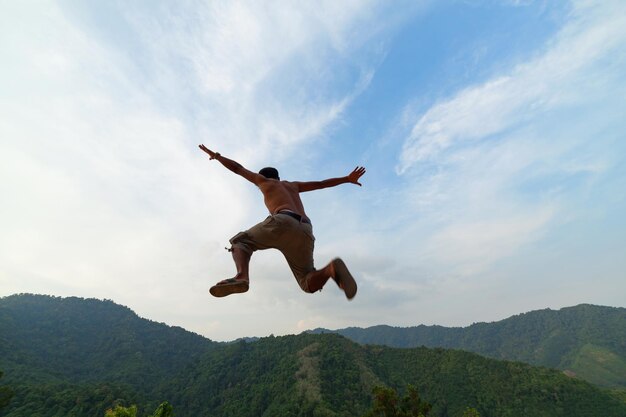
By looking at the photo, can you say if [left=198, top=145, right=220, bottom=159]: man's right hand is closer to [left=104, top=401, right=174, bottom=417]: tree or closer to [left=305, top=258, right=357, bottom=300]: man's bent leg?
[left=305, top=258, right=357, bottom=300]: man's bent leg

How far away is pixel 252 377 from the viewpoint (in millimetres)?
118875

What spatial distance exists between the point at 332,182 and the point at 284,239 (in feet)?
5.05

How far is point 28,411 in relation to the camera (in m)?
72.1

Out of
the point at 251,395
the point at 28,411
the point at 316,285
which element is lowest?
the point at 316,285

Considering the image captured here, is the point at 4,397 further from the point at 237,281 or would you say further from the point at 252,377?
the point at 237,281

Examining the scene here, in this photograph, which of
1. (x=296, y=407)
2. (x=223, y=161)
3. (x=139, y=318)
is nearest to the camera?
(x=223, y=161)

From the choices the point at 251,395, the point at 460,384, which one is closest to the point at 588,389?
the point at 460,384

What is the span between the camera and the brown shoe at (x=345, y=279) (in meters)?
3.96

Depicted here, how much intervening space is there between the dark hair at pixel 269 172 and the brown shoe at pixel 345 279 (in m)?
1.57

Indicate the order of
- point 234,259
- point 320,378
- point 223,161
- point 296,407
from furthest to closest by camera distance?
point 320,378 → point 296,407 → point 223,161 → point 234,259

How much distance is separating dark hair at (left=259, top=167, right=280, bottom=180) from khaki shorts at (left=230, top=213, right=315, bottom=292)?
2.61ft

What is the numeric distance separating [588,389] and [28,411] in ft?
438

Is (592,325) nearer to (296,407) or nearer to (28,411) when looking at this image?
(296,407)

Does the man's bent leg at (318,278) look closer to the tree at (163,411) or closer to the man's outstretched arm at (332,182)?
the man's outstretched arm at (332,182)
